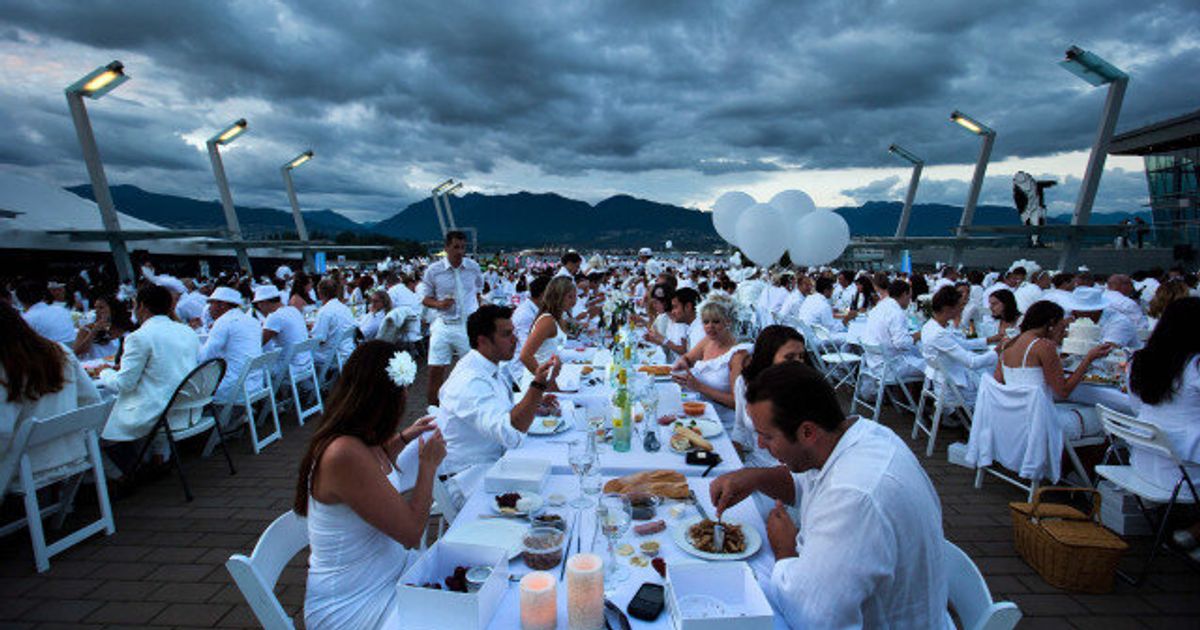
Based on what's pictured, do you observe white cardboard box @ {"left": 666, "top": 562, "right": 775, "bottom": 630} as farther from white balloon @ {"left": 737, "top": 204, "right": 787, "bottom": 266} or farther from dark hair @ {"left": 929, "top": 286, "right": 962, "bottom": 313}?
white balloon @ {"left": 737, "top": 204, "right": 787, "bottom": 266}

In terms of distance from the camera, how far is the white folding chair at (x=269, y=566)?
5.27 feet

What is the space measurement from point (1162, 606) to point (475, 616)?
3.94m

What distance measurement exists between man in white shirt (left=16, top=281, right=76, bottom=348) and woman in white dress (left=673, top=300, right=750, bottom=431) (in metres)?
7.25

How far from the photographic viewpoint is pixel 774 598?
1574mm

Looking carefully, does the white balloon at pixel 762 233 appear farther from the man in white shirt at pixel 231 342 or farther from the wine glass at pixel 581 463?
the wine glass at pixel 581 463

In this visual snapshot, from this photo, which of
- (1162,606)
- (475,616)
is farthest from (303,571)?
(1162,606)

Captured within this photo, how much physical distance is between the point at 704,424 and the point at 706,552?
4.67 feet

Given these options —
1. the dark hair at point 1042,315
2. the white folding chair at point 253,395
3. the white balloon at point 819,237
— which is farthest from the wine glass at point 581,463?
the white balloon at point 819,237

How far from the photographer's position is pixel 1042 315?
4.07m

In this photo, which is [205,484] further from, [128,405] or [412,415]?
[412,415]

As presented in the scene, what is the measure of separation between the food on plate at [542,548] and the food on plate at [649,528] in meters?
0.29

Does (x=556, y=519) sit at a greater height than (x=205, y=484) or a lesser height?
greater

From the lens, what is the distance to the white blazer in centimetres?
421

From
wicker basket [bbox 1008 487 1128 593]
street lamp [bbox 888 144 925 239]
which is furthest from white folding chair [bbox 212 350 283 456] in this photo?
street lamp [bbox 888 144 925 239]
